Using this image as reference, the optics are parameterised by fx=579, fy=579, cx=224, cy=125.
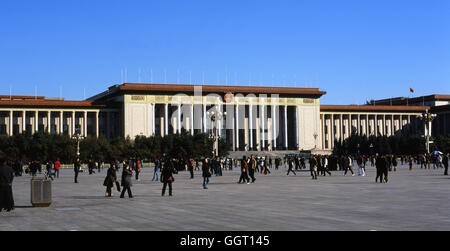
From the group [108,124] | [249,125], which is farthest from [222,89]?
[108,124]

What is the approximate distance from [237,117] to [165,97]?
15.8 metres

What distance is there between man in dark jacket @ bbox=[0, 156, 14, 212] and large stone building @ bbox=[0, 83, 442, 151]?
281 feet

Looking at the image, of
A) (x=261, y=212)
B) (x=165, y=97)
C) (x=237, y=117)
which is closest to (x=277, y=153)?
(x=237, y=117)

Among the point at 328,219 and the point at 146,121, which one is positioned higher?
the point at 146,121

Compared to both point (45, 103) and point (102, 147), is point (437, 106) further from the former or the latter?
point (45, 103)

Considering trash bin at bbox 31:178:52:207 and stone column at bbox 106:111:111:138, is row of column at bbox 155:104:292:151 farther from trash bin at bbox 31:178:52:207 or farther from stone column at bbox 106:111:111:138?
trash bin at bbox 31:178:52:207

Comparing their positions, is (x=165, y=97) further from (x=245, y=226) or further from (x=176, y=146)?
(x=245, y=226)

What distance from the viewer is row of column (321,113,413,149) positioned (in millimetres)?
130750

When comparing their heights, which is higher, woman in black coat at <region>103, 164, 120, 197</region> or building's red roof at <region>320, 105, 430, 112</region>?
building's red roof at <region>320, 105, 430, 112</region>

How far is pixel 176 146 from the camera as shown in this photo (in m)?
89.9

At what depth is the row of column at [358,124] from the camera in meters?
131

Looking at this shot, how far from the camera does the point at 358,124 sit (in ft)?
432

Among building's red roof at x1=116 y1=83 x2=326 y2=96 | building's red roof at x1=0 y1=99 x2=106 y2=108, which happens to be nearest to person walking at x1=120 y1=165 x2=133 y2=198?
building's red roof at x1=116 y1=83 x2=326 y2=96

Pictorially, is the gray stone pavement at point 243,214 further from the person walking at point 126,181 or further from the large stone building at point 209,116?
the large stone building at point 209,116
